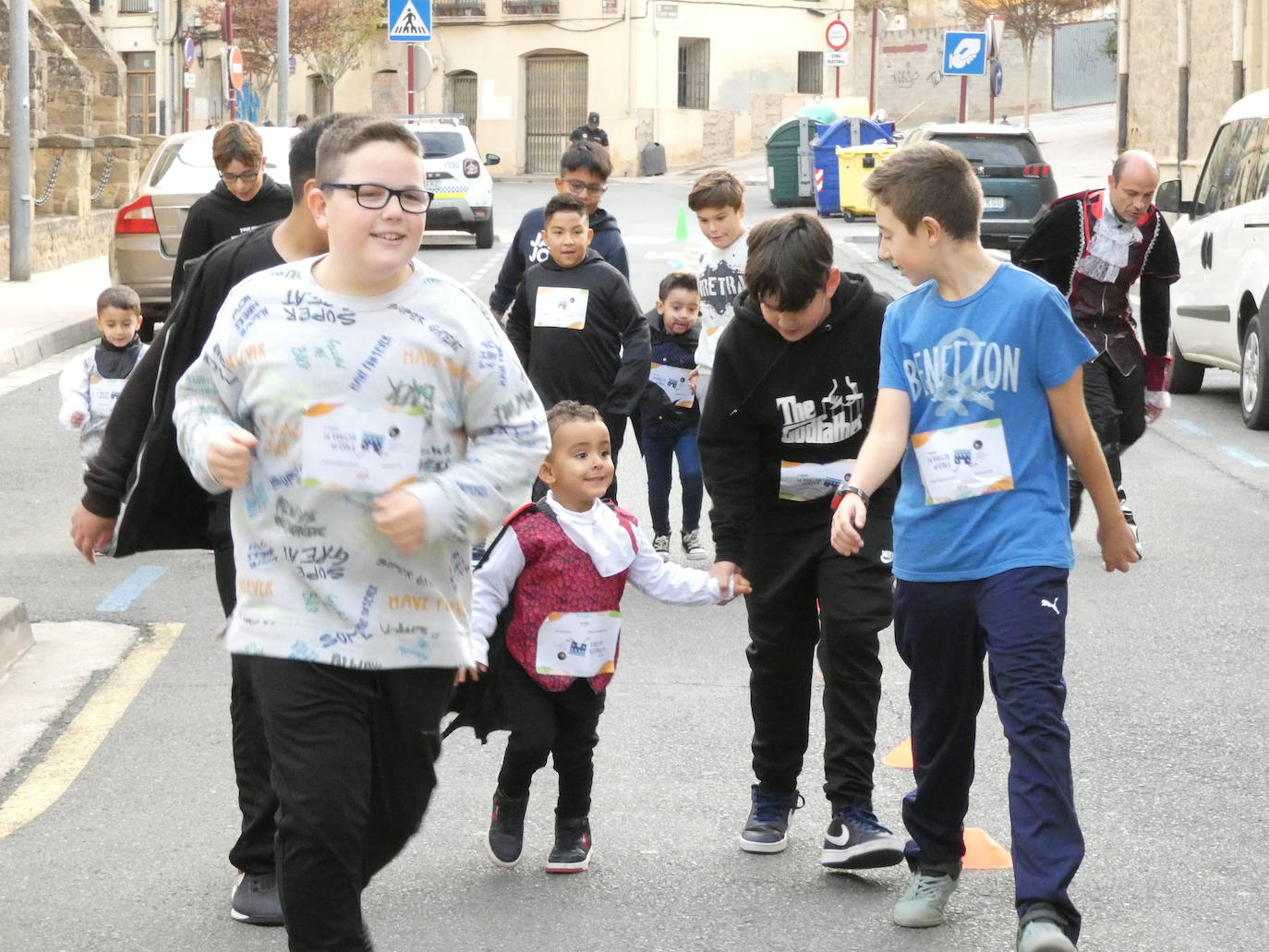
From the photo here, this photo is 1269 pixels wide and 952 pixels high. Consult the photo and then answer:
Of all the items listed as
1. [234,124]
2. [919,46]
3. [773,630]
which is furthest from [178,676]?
[919,46]

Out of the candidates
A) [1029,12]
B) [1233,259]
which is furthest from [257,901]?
[1029,12]

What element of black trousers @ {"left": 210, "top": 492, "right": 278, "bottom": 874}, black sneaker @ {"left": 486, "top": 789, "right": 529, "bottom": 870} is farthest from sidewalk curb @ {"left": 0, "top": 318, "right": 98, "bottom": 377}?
black trousers @ {"left": 210, "top": 492, "right": 278, "bottom": 874}

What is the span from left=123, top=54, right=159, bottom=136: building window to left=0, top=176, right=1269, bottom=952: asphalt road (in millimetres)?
54431

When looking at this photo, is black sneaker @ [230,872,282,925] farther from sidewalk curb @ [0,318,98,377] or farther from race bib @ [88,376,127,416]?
sidewalk curb @ [0,318,98,377]

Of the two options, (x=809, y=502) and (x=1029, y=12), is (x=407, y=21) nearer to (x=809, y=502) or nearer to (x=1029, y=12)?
(x=809, y=502)

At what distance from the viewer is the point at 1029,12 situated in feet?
197

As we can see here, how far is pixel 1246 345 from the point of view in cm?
1294

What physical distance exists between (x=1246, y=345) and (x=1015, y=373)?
9.32m

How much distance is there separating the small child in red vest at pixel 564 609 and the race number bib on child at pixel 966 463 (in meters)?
0.65

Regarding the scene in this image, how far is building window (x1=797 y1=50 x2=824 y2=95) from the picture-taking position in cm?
6112

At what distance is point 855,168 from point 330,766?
29042 millimetres

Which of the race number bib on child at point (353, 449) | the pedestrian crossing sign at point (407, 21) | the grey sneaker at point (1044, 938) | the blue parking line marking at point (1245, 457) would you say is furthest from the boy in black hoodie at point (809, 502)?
the pedestrian crossing sign at point (407, 21)

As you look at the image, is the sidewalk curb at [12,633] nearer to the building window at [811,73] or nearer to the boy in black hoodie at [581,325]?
the boy in black hoodie at [581,325]

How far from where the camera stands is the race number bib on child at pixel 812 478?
4859mm
